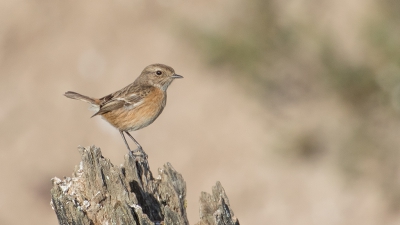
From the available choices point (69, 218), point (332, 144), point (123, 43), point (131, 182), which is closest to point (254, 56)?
point (332, 144)

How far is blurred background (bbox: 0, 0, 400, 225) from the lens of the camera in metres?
12.0

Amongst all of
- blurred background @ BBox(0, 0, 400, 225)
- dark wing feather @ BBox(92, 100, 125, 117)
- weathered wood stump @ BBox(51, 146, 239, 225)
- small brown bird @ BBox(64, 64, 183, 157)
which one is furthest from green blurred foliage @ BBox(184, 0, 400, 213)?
weathered wood stump @ BBox(51, 146, 239, 225)

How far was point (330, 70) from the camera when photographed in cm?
1194

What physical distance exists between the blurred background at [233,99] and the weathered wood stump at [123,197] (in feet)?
20.3

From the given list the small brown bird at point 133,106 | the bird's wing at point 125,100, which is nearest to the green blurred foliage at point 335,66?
the small brown bird at point 133,106

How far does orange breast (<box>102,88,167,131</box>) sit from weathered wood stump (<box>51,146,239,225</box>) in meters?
2.34

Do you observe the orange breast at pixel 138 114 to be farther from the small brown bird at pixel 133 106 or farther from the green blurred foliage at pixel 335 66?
the green blurred foliage at pixel 335 66

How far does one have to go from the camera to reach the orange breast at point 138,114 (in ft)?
28.1

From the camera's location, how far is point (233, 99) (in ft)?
43.7

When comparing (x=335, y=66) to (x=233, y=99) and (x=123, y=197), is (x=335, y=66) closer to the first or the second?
(x=233, y=99)

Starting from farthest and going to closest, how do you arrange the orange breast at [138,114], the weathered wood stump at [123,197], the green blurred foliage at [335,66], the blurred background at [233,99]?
the blurred background at [233,99] → the green blurred foliage at [335,66] → the orange breast at [138,114] → the weathered wood stump at [123,197]

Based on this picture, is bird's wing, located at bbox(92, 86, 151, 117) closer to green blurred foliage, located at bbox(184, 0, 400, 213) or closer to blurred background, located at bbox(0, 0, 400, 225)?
blurred background, located at bbox(0, 0, 400, 225)

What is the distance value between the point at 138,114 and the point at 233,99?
197 inches

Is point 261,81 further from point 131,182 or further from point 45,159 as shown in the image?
point 131,182
